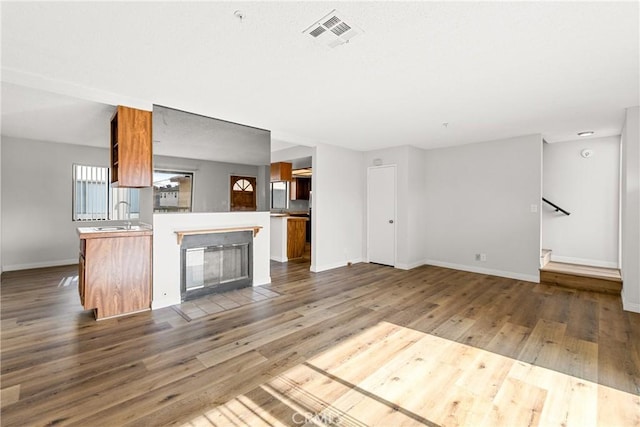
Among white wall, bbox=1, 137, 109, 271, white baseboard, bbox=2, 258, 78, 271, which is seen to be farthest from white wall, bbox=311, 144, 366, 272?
white baseboard, bbox=2, 258, 78, 271

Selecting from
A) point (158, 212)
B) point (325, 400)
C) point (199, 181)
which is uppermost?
point (199, 181)

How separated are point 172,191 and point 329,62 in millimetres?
2484

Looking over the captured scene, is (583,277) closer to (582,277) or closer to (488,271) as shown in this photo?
(582,277)

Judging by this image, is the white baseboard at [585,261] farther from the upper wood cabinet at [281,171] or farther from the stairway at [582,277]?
the upper wood cabinet at [281,171]

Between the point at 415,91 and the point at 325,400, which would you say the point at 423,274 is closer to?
the point at 415,91

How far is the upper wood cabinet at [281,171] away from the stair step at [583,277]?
5408mm

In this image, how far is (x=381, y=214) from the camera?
6.25 m

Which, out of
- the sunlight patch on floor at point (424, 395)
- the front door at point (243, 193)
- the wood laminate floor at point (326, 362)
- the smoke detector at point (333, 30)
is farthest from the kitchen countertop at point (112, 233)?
the smoke detector at point (333, 30)

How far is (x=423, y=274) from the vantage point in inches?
213

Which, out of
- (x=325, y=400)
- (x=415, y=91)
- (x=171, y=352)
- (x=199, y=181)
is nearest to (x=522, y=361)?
(x=325, y=400)

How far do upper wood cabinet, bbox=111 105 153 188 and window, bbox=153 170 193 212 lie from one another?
123 mm

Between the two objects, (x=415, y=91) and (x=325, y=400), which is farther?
(x=415, y=91)

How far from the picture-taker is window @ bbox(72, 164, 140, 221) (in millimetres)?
5984

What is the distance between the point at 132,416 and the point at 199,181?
9.05 ft
